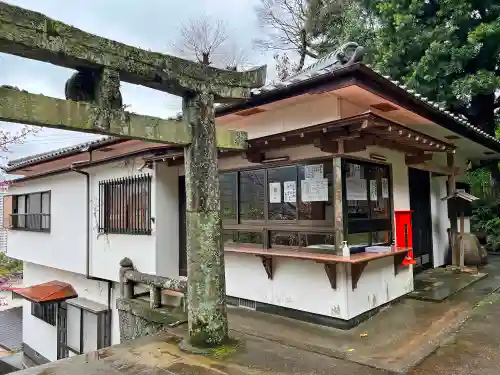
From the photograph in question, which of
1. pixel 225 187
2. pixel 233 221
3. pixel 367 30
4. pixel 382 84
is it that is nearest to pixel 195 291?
pixel 233 221

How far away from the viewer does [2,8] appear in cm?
341

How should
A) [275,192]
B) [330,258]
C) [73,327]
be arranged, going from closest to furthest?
[330,258] → [275,192] → [73,327]

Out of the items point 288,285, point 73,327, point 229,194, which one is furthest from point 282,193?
point 73,327

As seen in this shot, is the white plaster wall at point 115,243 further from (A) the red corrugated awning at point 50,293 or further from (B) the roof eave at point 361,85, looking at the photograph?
(B) the roof eave at point 361,85

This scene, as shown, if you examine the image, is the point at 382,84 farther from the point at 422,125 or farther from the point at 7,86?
the point at 7,86

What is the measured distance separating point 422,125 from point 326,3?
16.8 meters

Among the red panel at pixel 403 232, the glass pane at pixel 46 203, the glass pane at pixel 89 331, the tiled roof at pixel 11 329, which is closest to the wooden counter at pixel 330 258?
the red panel at pixel 403 232

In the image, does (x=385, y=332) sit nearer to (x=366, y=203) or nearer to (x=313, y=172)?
→ (x=366, y=203)

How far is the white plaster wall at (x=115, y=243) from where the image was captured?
8375 mm

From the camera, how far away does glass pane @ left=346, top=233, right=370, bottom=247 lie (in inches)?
236

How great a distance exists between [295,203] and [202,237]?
213 centimetres

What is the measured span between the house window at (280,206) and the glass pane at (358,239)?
323 mm

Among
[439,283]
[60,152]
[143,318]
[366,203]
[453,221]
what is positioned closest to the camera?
[366,203]

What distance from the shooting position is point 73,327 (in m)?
10.9
